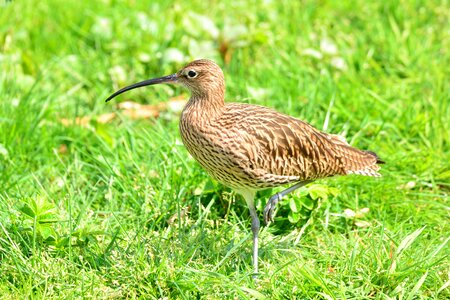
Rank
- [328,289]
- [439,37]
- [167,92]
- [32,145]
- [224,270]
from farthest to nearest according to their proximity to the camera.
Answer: [439,37]
[167,92]
[32,145]
[224,270]
[328,289]

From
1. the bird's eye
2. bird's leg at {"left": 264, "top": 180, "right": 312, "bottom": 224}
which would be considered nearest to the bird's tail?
bird's leg at {"left": 264, "top": 180, "right": 312, "bottom": 224}

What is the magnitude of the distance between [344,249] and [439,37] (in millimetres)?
3553

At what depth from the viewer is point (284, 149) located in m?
5.08

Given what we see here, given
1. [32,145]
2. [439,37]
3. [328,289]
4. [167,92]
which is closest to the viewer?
[328,289]

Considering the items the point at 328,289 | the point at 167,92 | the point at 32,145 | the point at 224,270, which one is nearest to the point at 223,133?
the point at 224,270

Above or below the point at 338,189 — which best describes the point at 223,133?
above

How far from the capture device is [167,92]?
7.19 m

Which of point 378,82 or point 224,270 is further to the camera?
point 378,82

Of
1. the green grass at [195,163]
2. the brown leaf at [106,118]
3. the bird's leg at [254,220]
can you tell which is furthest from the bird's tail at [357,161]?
the brown leaf at [106,118]

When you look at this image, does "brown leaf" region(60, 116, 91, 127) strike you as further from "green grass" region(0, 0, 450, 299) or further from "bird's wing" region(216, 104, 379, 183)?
"bird's wing" region(216, 104, 379, 183)

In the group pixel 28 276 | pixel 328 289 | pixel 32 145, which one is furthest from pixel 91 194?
pixel 328 289

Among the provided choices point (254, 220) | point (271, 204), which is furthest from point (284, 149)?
point (254, 220)

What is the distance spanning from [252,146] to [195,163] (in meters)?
0.98

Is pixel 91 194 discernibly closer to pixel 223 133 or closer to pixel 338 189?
pixel 223 133
